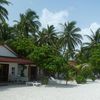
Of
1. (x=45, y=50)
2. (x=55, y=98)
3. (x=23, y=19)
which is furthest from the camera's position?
(x=23, y=19)

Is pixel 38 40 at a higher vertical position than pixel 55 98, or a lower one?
higher

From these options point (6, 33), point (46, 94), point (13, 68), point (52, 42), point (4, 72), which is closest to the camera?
point (46, 94)

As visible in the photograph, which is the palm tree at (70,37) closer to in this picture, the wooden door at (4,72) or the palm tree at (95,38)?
the palm tree at (95,38)

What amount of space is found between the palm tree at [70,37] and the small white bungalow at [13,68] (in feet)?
56.3

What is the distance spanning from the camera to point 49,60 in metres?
31.8

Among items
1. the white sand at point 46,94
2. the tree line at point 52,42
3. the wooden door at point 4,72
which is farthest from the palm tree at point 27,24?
the white sand at point 46,94

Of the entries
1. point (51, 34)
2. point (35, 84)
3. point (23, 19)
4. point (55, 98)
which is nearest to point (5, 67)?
point (35, 84)

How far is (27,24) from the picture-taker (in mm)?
50812

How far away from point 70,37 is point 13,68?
2360cm

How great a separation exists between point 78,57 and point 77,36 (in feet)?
15.5

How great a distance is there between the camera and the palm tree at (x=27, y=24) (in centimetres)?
5041

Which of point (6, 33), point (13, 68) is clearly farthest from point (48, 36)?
point (13, 68)

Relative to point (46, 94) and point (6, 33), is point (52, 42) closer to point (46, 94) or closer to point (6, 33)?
point (6, 33)

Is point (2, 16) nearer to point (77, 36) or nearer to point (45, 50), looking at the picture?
point (45, 50)
